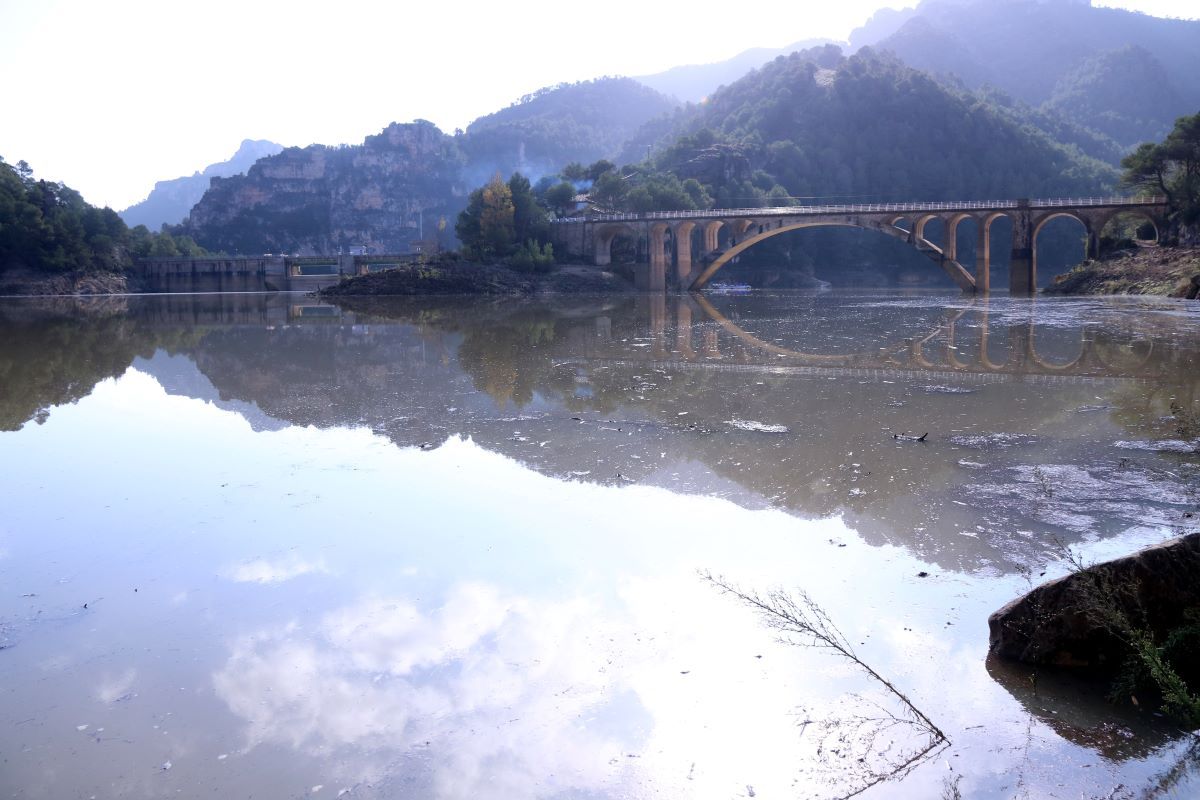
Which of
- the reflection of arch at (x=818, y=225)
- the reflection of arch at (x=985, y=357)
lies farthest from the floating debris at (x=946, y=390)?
the reflection of arch at (x=818, y=225)

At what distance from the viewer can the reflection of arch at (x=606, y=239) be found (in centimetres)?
7331

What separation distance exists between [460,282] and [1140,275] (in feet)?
130

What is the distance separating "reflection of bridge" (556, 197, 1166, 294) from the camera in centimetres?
5491

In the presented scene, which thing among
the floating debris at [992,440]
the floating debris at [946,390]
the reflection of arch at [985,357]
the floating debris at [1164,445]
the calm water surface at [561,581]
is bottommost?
the calm water surface at [561,581]

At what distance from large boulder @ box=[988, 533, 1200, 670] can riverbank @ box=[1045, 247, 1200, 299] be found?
36863 mm

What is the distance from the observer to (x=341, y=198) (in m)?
169

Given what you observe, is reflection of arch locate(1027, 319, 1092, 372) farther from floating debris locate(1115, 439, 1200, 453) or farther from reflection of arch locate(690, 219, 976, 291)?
reflection of arch locate(690, 219, 976, 291)

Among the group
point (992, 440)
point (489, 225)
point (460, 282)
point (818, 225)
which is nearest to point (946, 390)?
point (992, 440)

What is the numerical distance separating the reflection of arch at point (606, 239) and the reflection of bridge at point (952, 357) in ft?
162

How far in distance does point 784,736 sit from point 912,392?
9.98 metres

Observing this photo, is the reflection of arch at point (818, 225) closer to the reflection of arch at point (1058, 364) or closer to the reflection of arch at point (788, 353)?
the reflection of arch at point (788, 353)

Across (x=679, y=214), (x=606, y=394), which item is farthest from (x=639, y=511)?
(x=679, y=214)

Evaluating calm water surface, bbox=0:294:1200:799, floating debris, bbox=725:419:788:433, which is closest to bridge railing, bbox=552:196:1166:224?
calm water surface, bbox=0:294:1200:799

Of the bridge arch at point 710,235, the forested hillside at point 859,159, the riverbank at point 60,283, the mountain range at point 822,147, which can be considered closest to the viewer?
the riverbank at point 60,283
